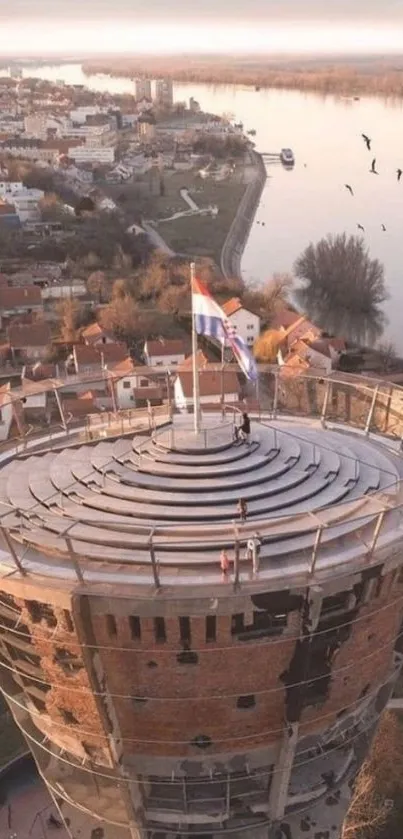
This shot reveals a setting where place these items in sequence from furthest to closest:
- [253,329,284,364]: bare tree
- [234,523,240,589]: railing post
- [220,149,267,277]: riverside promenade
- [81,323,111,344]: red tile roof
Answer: [220,149,267,277]: riverside promenade, [253,329,284,364]: bare tree, [81,323,111,344]: red tile roof, [234,523,240,589]: railing post

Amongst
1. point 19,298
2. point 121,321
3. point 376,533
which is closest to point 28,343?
point 121,321

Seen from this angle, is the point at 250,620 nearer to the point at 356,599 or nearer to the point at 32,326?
the point at 356,599

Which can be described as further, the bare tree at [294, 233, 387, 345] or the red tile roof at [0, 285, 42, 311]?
the bare tree at [294, 233, 387, 345]

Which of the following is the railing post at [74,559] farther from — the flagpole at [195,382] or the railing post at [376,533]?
the railing post at [376,533]

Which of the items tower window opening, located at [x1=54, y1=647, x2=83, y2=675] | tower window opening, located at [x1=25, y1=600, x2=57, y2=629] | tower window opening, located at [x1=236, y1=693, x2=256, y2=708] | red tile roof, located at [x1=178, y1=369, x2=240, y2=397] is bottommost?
red tile roof, located at [x1=178, y1=369, x2=240, y2=397]

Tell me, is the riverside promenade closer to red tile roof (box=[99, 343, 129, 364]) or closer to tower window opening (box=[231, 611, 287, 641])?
red tile roof (box=[99, 343, 129, 364])

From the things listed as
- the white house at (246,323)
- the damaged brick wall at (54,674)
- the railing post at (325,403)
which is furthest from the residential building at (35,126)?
the damaged brick wall at (54,674)

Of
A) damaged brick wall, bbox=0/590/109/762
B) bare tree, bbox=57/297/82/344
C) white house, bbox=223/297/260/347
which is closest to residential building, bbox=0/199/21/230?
bare tree, bbox=57/297/82/344

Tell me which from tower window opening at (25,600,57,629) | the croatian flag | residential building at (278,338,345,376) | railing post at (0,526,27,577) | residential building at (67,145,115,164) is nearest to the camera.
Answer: railing post at (0,526,27,577)
